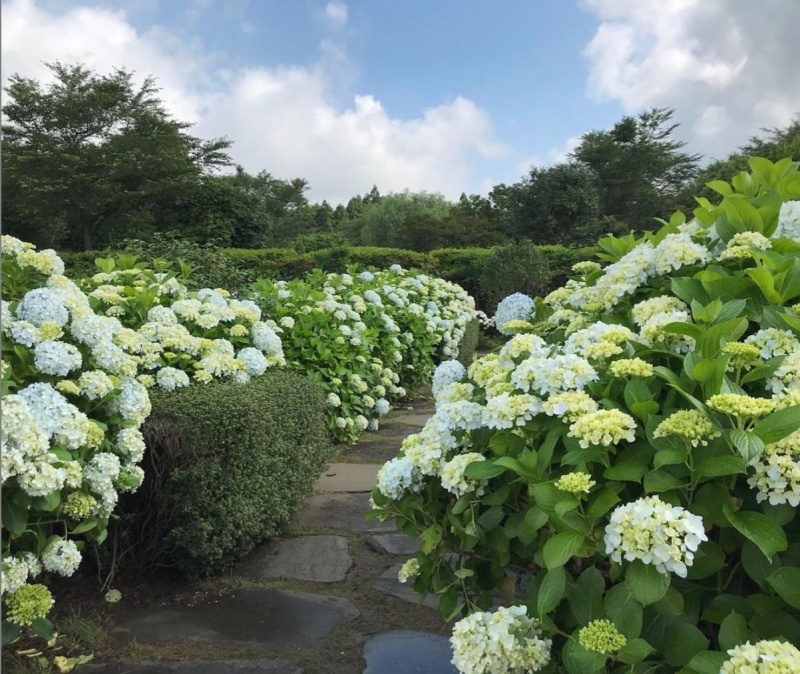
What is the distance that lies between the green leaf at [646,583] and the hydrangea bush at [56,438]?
→ 4.51ft

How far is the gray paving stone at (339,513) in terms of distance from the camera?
123 inches

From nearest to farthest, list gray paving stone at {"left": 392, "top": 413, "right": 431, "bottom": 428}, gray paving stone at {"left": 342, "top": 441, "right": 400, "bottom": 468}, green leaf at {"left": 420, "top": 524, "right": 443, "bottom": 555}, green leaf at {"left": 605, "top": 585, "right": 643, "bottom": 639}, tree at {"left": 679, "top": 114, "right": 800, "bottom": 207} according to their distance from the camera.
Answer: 1. green leaf at {"left": 605, "top": 585, "right": 643, "bottom": 639}
2. green leaf at {"left": 420, "top": 524, "right": 443, "bottom": 555}
3. gray paving stone at {"left": 342, "top": 441, "right": 400, "bottom": 468}
4. gray paving stone at {"left": 392, "top": 413, "right": 431, "bottom": 428}
5. tree at {"left": 679, "top": 114, "right": 800, "bottom": 207}

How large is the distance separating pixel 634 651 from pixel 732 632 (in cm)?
18

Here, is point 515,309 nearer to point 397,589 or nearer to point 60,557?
point 397,589

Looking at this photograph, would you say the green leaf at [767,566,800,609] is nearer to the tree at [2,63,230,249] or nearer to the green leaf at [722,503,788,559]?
the green leaf at [722,503,788,559]

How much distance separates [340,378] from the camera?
439 centimetres

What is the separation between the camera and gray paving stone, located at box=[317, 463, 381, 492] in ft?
12.0

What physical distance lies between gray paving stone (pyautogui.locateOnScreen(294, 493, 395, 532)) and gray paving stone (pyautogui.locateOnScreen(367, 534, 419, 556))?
3.1 inches

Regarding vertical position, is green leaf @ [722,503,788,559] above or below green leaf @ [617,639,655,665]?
above

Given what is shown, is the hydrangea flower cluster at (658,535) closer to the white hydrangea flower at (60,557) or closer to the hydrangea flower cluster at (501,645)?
the hydrangea flower cluster at (501,645)

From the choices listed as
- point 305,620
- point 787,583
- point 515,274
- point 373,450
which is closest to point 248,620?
point 305,620

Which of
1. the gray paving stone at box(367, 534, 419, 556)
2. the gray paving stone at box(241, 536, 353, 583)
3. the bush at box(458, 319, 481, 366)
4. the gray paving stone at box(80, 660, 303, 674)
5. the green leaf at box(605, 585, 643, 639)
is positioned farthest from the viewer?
the bush at box(458, 319, 481, 366)

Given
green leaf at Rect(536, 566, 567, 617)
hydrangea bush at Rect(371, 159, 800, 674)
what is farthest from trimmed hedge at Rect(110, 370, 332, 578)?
green leaf at Rect(536, 566, 567, 617)

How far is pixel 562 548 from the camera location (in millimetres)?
1203
